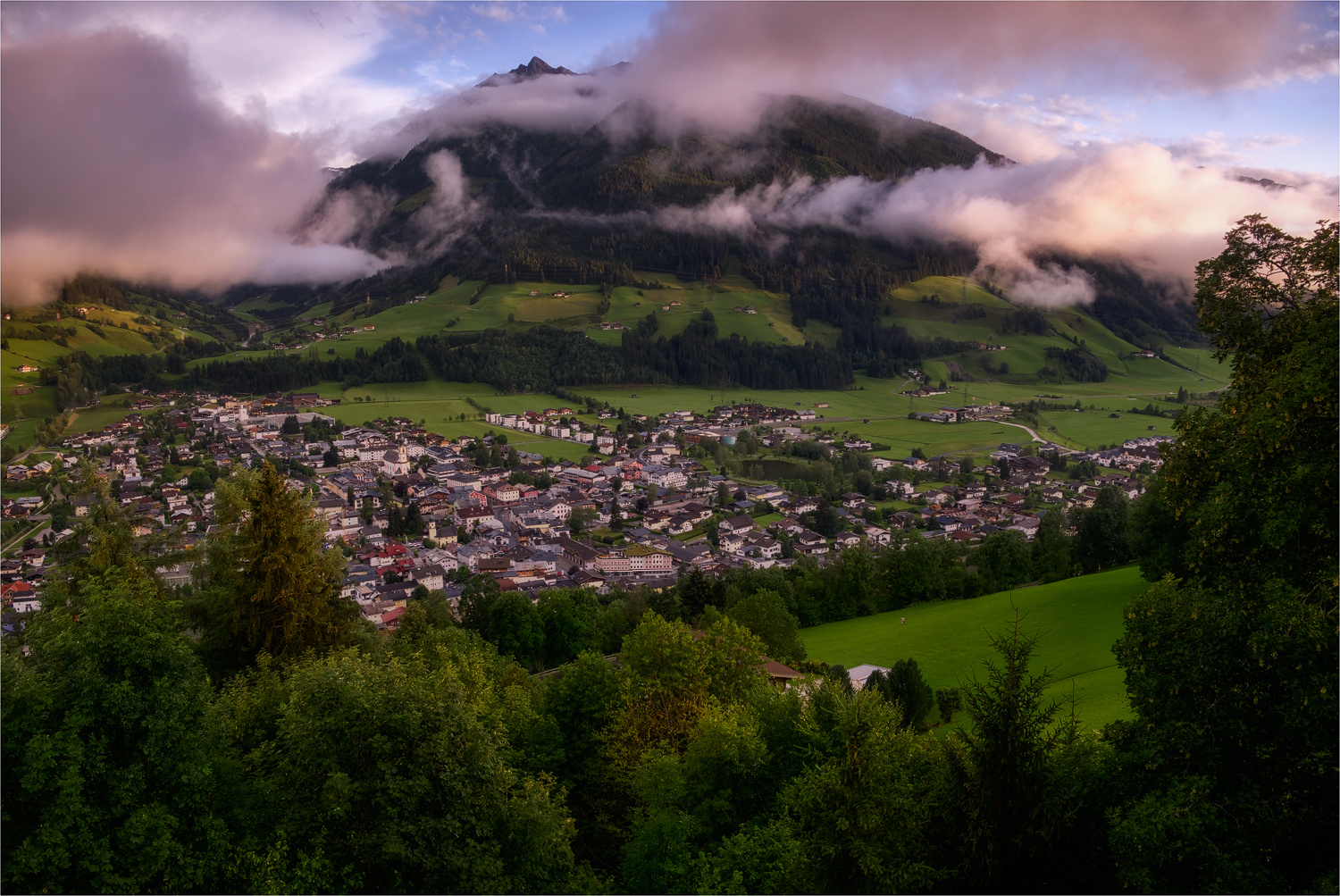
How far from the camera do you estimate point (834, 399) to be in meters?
140

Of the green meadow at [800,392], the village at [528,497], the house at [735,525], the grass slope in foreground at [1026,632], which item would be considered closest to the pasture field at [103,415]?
the village at [528,497]

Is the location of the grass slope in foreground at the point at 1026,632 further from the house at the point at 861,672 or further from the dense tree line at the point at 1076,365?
the dense tree line at the point at 1076,365

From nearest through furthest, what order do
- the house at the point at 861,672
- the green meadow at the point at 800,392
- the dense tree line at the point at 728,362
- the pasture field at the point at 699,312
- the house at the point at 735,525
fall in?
1. the house at the point at 861,672
2. the house at the point at 735,525
3. the green meadow at the point at 800,392
4. the dense tree line at the point at 728,362
5. the pasture field at the point at 699,312

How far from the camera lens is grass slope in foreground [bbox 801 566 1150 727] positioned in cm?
2539

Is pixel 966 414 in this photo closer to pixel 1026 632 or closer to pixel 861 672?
pixel 1026 632

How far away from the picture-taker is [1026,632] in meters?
30.1

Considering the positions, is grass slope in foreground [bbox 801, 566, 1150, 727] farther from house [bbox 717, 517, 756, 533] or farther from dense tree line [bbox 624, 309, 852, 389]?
dense tree line [bbox 624, 309, 852, 389]

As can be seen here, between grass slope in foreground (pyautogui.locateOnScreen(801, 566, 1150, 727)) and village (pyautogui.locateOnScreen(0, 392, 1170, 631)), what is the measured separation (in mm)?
14127

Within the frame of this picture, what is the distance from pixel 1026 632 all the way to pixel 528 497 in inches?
2226

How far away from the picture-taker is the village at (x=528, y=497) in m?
54.6

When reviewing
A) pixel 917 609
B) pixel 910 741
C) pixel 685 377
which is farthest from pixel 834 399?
pixel 910 741

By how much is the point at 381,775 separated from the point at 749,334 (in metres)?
162

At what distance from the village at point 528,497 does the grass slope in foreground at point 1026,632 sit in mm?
14127

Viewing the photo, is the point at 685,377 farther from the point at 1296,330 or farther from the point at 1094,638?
the point at 1296,330
